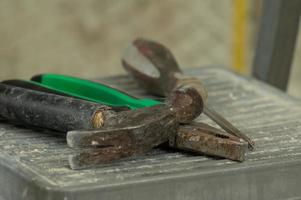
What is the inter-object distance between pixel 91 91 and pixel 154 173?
0.61 ft

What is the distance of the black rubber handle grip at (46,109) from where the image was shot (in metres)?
0.69

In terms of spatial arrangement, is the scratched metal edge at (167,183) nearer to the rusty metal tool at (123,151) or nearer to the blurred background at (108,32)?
the rusty metal tool at (123,151)

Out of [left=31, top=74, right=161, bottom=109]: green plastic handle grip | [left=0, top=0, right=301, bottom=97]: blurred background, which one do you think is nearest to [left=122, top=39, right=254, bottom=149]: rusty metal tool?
[left=31, top=74, right=161, bottom=109]: green plastic handle grip

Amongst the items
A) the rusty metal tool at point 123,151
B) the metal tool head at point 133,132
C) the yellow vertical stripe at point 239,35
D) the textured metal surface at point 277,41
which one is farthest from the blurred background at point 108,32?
the metal tool head at point 133,132

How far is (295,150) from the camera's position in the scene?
0.70m

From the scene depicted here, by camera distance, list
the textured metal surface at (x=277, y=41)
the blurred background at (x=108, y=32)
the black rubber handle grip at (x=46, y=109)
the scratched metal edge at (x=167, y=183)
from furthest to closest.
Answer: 1. the blurred background at (x=108, y=32)
2. the textured metal surface at (x=277, y=41)
3. the black rubber handle grip at (x=46, y=109)
4. the scratched metal edge at (x=167, y=183)

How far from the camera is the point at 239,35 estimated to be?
5.49 ft

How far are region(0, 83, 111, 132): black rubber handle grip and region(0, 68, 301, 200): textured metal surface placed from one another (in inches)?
0.6

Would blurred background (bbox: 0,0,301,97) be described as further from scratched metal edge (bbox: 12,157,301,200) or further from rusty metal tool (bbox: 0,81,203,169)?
scratched metal edge (bbox: 12,157,301,200)

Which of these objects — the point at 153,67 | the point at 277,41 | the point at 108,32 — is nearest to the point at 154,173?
the point at 153,67

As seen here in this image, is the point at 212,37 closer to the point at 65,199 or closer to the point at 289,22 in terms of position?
the point at 289,22

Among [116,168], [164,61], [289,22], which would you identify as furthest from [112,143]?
[289,22]

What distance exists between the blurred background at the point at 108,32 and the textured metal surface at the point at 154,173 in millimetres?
836

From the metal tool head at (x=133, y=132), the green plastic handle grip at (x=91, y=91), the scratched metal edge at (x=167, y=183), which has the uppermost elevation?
the green plastic handle grip at (x=91, y=91)
